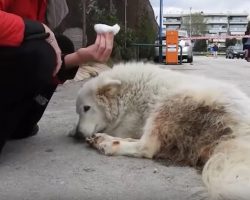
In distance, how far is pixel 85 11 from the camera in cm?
1084

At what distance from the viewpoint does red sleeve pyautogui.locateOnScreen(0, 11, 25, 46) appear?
99.7 inches

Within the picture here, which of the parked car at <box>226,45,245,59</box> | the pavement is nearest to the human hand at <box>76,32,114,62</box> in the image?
the pavement

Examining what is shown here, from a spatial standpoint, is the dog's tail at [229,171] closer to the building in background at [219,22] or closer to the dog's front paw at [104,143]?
the dog's front paw at [104,143]

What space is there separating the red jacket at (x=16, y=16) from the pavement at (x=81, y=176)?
71 cm

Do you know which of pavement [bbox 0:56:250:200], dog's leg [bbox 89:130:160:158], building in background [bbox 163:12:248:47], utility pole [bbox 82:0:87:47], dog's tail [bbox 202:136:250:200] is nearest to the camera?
dog's tail [bbox 202:136:250:200]

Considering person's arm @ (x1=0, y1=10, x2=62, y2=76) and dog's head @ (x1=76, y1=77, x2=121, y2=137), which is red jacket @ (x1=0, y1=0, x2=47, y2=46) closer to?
person's arm @ (x1=0, y1=10, x2=62, y2=76)

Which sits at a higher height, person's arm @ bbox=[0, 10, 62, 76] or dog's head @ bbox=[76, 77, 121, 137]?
person's arm @ bbox=[0, 10, 62, 76]

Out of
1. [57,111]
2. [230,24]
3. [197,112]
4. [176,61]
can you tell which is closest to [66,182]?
[197,112]

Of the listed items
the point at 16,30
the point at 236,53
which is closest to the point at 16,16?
the point at 16,30

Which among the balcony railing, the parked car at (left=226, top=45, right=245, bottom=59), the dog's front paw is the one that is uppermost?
the balcony railing

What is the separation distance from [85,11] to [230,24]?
244 ft

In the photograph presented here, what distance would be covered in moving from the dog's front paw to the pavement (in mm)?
46

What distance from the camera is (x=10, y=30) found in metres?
2.56

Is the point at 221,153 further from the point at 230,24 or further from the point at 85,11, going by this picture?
the point at 230,24
